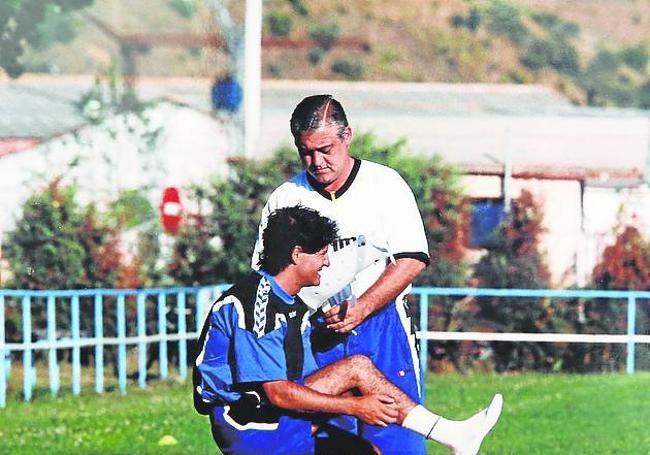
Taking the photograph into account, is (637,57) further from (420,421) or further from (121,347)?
(420,421)

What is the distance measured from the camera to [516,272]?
375 inches

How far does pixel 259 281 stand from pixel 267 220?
0.25 metres

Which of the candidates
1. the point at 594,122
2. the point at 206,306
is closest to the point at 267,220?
the point at 206,306

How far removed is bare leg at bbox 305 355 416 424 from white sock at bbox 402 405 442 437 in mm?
13

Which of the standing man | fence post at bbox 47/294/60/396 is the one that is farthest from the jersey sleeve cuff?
fence post at bbox 47/294/60/396

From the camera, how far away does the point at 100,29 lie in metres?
17.7

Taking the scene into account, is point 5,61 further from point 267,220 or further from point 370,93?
point 267,220

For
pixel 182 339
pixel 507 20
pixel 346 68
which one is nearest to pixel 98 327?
pixel 182 339

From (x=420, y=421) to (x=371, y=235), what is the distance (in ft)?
2.10

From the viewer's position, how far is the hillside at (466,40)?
23391mm

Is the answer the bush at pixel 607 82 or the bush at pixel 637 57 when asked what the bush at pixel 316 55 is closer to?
the bush at pixel 607 82

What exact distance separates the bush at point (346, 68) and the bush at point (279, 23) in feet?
2.95

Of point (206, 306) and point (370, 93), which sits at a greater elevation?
point (370, 93)

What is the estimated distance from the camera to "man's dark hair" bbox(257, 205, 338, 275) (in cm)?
384
